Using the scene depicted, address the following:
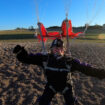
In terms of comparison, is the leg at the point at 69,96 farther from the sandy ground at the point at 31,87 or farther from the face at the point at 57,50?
the sandy ground at the point at 31,87

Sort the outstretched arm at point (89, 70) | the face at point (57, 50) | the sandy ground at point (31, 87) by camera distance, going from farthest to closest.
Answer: the sandy ground at point (31, 87) → the face at point (57, 50) → the outstretched arm at point (89, 70)

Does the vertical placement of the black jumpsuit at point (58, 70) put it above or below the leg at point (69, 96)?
above

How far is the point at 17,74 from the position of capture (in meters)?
5.69

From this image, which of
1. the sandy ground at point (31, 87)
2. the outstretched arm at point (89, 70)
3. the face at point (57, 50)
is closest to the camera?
the outstretched arm at point (89, 70)

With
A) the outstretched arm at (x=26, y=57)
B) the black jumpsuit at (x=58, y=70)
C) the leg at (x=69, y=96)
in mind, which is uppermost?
the outstretched arm at (x=26, y=57)

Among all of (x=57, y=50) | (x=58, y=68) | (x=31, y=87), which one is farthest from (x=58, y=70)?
(x=31, y=87)

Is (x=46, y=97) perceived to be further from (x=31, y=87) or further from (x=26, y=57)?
(x=31, y=87)

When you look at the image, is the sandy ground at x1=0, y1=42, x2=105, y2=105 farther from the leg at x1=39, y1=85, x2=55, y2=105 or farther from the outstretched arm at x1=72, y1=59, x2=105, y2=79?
the outstretched arm at x1=72, y1=59, x2=105, y2=79

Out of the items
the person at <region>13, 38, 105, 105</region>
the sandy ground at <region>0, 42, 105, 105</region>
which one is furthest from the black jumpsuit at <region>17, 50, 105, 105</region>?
the sandy ground at <region>0, 42, 105, 105</region>

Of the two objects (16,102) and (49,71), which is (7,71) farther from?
(49,71)

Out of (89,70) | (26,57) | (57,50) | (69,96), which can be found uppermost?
(57,50)

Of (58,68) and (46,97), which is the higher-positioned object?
(58,68)

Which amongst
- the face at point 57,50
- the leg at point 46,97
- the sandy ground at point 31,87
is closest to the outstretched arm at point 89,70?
the face at point 57,50

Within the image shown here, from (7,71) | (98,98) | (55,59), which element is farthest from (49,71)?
(7,71)
